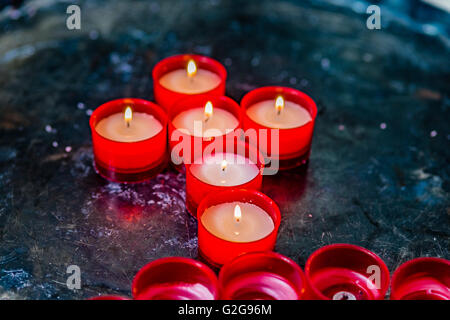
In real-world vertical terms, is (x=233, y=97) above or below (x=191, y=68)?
below

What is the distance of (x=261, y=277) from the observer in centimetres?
122

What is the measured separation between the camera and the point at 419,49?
2.04 metres

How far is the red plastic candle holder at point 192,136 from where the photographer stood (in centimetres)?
149

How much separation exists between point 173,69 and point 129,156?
0.46m

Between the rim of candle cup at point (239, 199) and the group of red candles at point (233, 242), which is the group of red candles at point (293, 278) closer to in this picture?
the group of red candles at point (233, 242)

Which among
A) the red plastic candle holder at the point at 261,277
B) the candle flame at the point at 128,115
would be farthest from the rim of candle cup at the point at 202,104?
the red plastic candle holder at the point at 261,277

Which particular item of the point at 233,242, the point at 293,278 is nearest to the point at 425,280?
the point at 293,278

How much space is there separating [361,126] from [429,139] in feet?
0.65

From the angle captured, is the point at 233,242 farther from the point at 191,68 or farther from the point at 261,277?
the point at 191,68

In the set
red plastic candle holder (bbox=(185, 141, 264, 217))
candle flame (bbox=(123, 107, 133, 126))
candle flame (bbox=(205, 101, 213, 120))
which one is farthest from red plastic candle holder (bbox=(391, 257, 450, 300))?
candle flame (bbox=(123, 107, 133, 126))

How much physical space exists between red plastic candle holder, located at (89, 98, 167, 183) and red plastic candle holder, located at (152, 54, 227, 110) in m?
0.09

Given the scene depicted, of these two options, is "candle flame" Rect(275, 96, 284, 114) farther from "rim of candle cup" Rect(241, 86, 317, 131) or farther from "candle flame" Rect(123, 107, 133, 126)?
"candle flame" Rect(123, 107, 133, 126)
